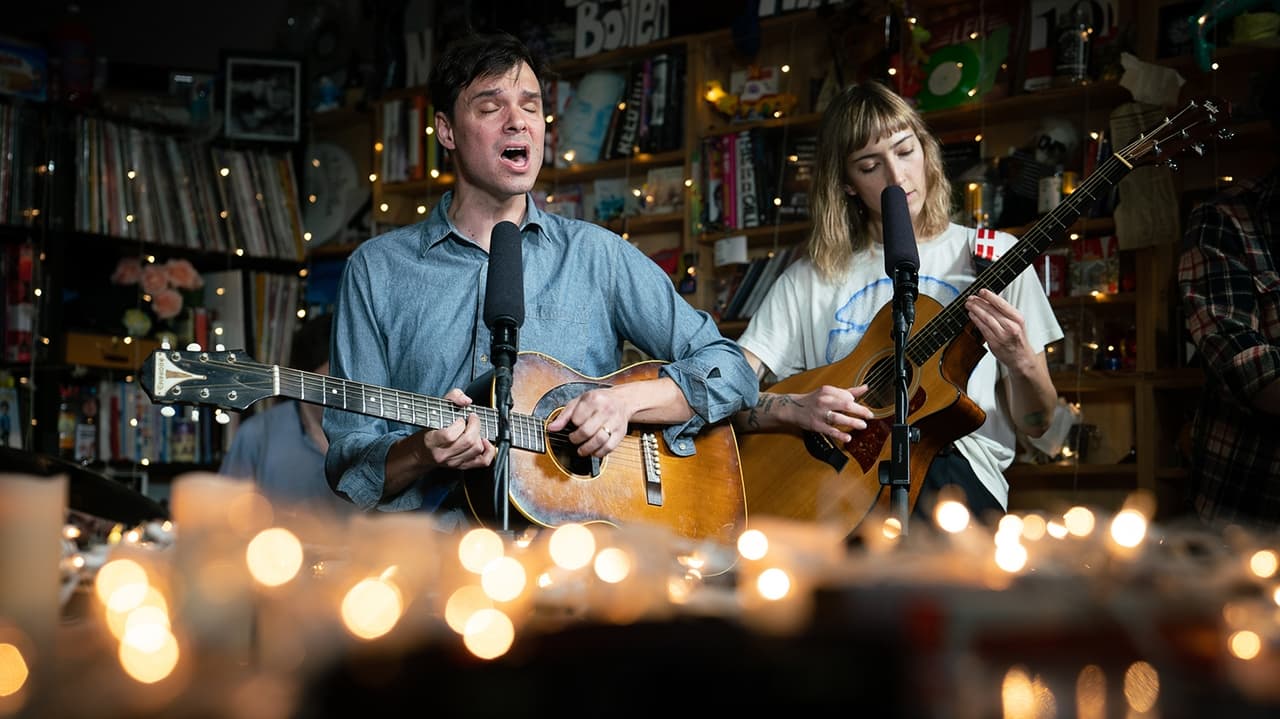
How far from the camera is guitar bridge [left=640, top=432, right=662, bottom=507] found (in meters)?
2.00

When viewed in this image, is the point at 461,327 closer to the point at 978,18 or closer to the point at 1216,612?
the point at 1216,612

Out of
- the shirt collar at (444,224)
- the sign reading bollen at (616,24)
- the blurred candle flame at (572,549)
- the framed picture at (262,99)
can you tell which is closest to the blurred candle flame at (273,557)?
the blurred candle flame at (572,549)

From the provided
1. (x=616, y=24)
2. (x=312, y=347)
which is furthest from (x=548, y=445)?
(x=616, y=24)

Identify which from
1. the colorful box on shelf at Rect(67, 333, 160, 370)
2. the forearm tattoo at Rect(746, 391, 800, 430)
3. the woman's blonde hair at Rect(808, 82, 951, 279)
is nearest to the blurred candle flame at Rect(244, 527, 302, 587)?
the forearm tattoo at Rect(746, 391, 800, 430)

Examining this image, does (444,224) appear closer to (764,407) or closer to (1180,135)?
(764,407)

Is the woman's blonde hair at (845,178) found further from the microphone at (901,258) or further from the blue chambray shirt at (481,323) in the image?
the microphone at (901,258)

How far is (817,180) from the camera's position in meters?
2.57

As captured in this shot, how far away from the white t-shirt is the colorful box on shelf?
2.61 meters

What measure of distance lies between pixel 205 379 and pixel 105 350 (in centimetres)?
298

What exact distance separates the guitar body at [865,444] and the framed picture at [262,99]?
3213 mm

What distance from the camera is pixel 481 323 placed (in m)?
2.04

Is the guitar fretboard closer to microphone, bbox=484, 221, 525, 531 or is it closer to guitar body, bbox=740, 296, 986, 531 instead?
microphone, bbox=484, 221, 525, 531

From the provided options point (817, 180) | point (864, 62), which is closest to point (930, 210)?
point (817, 180)

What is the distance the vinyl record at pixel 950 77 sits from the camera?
12.1 feet
